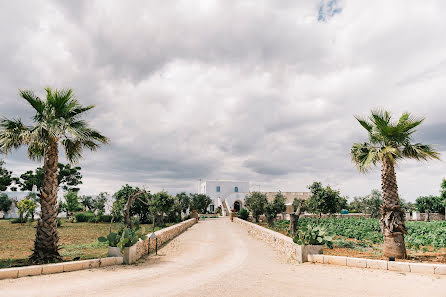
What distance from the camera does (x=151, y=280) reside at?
7660 mm

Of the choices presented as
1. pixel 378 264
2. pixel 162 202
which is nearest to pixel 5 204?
pixel 162 202

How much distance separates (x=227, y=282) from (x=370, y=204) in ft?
162

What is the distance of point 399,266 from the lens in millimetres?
8180

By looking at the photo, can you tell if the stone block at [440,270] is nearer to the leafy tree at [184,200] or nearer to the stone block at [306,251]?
the stone block at [306,251]

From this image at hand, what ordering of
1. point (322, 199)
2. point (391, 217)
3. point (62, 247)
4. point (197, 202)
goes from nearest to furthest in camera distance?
1. point (391, 217)
2. point (62, 247)
3. point (322, 199)
4. point (197, 202)

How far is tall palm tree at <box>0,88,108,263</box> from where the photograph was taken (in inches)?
376

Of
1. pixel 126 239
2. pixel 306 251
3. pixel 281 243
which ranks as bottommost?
pixel 281 243

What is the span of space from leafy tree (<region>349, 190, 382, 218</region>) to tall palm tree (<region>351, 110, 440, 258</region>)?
3807cm

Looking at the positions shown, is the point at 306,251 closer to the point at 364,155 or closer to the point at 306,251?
the point at 306,251

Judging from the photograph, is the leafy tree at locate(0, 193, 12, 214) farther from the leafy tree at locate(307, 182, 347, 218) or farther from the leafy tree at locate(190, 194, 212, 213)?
the leafy tree at locate(307, 182, 347, 218)

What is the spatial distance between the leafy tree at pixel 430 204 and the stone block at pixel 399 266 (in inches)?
2077

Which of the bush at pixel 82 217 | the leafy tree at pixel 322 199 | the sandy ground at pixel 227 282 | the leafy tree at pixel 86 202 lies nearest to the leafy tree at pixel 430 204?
the leafy tree at pixel 322 199

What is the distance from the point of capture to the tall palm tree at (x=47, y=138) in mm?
9555

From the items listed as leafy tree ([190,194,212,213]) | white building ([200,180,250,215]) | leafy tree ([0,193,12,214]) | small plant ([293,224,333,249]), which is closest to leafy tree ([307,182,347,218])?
small plant ([293,224,333,249])
